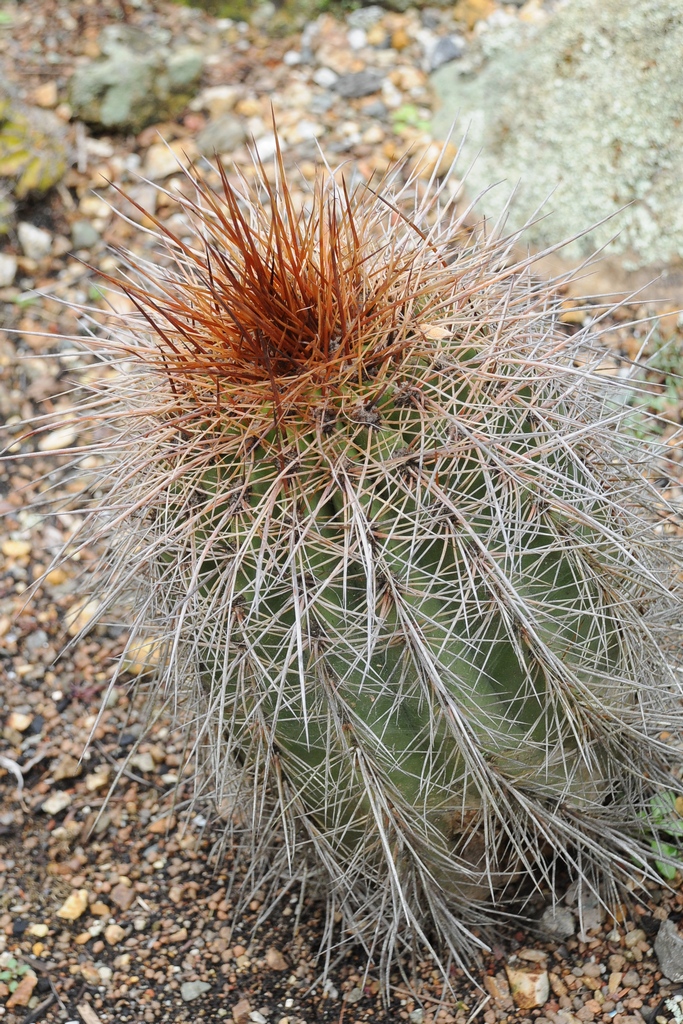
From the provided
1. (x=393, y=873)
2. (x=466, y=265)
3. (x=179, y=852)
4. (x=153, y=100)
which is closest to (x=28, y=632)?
(x=179, y=852)

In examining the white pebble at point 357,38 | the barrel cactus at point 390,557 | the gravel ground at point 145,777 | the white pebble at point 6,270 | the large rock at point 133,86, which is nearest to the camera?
the barrel cactus at point 390,557

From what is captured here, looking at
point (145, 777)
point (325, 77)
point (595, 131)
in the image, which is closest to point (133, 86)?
point (325, 77)

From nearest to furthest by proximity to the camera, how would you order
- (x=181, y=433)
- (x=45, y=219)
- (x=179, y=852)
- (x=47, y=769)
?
(x=181, y=433) → (x=179, y=852) → (x=47, y=769) → (x=45, y=219)

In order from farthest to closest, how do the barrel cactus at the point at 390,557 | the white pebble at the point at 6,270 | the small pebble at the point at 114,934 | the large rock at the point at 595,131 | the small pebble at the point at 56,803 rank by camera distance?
the white pebble at the point at 6,270 → the large rock at the point at 595,131 → the small pebble at the point at 56,803 → the small pebble at the point at 114,934 → the barrel cactus at the point at 390,557

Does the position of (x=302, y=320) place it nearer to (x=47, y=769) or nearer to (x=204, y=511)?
(x=204, y=511)

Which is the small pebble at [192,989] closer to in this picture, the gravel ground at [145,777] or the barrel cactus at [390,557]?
the gravel ground at [145,777]

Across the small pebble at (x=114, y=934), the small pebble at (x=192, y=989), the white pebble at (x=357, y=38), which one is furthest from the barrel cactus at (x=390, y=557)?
the white pebble at (x=357, y=38)
